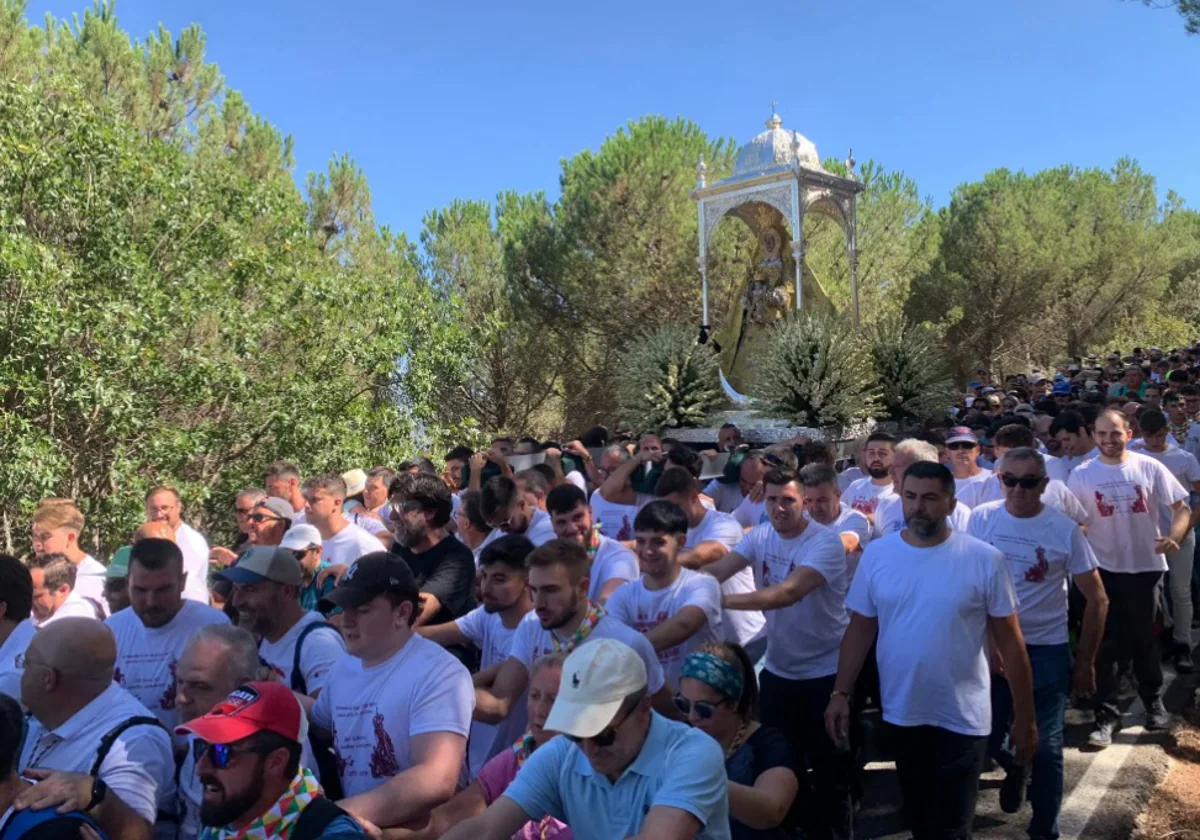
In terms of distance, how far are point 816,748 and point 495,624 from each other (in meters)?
1.57

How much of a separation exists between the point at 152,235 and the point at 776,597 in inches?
353

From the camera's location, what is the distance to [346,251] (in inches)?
755

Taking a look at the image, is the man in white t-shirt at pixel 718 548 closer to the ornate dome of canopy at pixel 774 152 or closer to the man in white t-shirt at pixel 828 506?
the man in white t-shirt at pixel 828 506

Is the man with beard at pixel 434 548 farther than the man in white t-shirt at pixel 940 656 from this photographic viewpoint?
Yes

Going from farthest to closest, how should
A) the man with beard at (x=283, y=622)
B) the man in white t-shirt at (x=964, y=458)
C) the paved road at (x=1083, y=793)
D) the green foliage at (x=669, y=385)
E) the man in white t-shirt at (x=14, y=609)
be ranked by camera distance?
the green foliage at (x=669, y=385)
the man in white t-shirt at (x=964, y=458)
the paved road at (x=1083, y=793)
the man in white t-shirt at (x=14, y=609)
the man with beard at (x=283, y=622)

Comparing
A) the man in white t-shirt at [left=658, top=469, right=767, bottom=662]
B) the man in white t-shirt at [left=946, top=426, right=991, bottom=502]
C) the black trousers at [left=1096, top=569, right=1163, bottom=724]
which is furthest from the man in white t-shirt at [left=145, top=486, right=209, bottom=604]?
the black trousers at [left=1096, top=569, right=1163, bottom=724]

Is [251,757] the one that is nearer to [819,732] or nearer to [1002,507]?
[819,732]

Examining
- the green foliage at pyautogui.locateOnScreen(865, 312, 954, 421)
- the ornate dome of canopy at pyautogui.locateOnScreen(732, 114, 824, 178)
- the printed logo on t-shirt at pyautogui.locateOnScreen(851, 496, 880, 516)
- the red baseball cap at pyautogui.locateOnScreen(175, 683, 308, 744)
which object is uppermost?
the ornate dome of canopy at pyautogui.locateOnScreen(732, 114, 824, 178)

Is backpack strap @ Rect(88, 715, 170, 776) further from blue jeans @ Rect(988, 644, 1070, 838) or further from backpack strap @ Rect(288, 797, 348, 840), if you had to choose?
blue jeans @ Rect(988, 644, 1070, 838)

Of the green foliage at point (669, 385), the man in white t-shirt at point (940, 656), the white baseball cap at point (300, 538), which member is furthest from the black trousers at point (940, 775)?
the green foliage at point (669, 385)

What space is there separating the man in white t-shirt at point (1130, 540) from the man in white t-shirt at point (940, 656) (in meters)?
2.23

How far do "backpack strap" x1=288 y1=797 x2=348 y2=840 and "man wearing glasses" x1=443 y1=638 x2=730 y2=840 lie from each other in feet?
1.05

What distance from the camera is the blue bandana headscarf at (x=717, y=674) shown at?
2637mm

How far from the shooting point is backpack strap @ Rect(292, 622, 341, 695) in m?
3.16
